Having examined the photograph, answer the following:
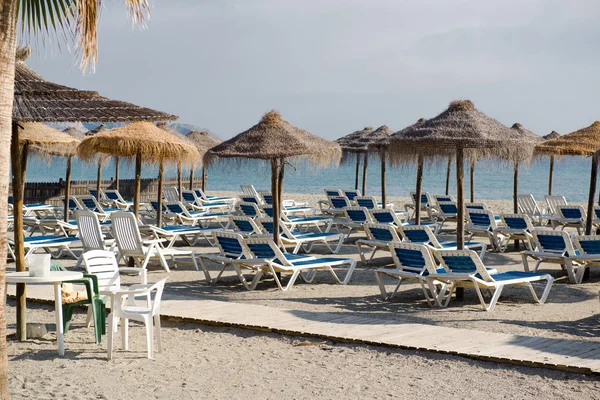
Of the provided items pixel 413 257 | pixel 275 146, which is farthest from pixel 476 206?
pixel 413 257

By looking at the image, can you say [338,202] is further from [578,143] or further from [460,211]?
[460,211]

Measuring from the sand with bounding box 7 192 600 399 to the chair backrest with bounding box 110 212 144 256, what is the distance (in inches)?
93.3

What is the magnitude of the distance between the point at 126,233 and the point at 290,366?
5147 millimetres

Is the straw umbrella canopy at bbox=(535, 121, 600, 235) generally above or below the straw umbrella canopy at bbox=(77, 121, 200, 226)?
above

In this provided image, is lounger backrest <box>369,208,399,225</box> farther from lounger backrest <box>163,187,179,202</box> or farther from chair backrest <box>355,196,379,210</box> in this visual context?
lounger backrest <box>163,187,179,202</box>

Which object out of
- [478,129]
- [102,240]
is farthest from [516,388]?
[102,240]

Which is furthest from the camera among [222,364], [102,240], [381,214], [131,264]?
[381,214]

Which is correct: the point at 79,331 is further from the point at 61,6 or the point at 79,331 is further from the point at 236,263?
the point at 61,6

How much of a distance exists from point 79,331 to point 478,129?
498 centimetres

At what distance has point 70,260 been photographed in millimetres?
12117

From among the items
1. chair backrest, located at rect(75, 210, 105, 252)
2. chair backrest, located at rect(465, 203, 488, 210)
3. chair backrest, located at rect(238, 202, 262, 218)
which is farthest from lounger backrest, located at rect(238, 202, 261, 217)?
chair backrest, located at rect(75, 210, 105, 252)

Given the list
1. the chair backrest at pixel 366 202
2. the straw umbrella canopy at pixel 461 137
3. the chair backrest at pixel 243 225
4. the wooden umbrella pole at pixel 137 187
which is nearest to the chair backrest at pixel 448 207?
the chair backrest at pixel 366 202

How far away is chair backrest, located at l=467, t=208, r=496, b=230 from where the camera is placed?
1328cm

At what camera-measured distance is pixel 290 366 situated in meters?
5.80
